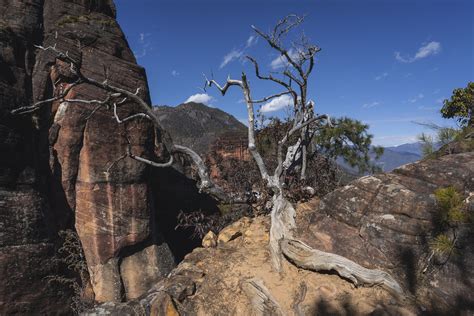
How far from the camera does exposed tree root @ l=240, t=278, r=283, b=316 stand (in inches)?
261

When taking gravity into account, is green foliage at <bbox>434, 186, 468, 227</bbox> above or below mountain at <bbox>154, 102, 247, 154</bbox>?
below

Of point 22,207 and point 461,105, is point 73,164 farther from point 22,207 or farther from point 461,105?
point 461,105

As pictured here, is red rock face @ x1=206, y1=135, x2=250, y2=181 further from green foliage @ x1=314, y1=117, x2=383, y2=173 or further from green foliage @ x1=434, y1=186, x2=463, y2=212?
green foliage @ x1=434, y1=186, x2=463, y2=212

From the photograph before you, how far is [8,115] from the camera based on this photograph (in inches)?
453

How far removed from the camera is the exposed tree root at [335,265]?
246 inches

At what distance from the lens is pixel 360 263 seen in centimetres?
682

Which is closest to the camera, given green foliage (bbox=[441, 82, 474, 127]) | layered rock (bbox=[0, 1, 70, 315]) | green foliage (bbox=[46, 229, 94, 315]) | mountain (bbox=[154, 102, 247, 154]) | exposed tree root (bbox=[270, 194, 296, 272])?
exposed tree root (bbox=[270, 194, 296, 272])

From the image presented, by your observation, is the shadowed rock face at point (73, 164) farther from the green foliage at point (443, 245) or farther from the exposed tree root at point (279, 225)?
the green foliage at point (443, 245)

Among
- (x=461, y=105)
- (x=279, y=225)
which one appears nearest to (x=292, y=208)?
(x=279, y=225)

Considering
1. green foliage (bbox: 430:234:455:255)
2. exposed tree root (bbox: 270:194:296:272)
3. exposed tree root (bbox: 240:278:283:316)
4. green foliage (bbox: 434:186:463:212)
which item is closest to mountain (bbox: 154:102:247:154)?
exposed tree root (bbox: 270:194:296:272)

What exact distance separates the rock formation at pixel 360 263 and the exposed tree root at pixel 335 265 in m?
0.14

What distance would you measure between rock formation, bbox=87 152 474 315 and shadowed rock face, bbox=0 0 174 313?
6080mm

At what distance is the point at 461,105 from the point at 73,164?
1878cm

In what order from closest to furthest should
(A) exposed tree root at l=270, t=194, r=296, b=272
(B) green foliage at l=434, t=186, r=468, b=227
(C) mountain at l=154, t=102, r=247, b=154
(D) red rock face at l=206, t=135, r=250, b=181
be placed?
1. (B) green foliage at l=434, t=186, r=468, b=227
2. (A) exposed tree root at l=270, t=194, r=296, b=272
3. (D) red rock face at l=206, t=135, r=250, b=181
4. (C) mountain at l=154, t=102, r=247, b=154
